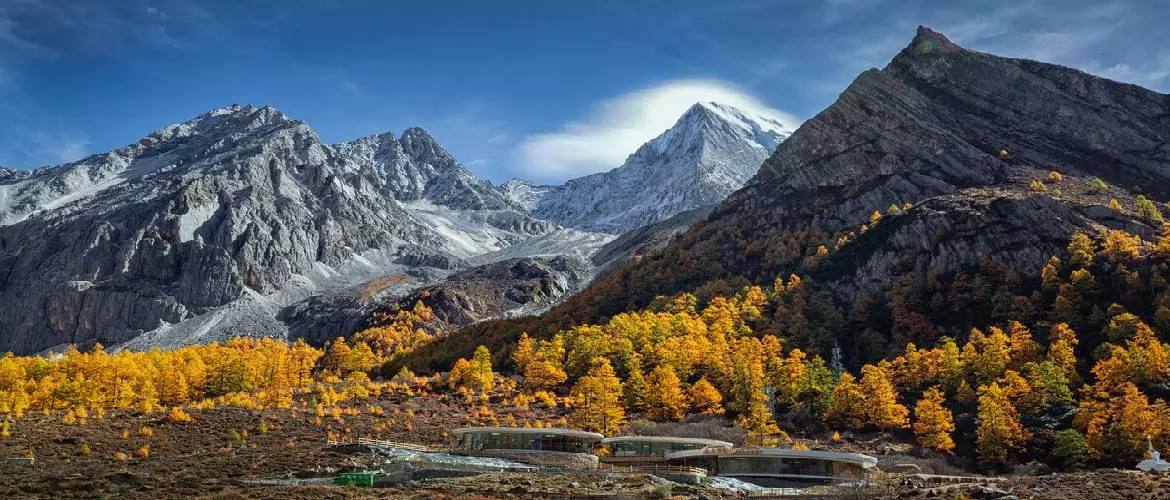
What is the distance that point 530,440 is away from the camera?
77.2 metres

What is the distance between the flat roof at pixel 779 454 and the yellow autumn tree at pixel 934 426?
20610mm

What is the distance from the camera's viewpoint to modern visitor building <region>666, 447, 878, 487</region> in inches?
2672

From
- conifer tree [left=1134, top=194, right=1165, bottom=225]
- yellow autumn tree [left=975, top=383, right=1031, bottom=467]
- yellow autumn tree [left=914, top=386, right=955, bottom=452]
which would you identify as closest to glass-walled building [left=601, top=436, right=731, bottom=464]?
yellow autumn tree [left=914, top=386, right=955, bottom=452]

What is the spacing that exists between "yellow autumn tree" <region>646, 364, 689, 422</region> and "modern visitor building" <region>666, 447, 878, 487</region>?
1305 inches

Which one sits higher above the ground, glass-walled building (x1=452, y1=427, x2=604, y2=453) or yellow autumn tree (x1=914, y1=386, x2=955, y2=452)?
yellow autumn tree (x1=914, y1=386, x2=955, y2=452)

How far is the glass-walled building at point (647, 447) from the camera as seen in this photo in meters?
74.0

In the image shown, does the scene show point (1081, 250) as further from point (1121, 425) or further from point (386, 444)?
point (386, 444)

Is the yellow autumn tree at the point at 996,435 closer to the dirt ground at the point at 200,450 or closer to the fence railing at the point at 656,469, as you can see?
the fence railing at the point at 656,469

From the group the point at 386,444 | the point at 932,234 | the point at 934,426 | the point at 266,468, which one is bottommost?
the point at 266,468

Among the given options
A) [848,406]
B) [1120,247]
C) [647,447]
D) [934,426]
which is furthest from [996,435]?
[1120,247]

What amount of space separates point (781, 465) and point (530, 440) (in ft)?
73.9

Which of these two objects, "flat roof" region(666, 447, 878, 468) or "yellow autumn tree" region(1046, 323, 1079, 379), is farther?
"yellow autumn tree" region(1046, 323, 1079, 379)

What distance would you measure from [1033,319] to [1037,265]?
717 inches

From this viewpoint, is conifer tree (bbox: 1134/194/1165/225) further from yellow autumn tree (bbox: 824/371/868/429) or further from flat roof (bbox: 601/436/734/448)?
flat roof (bbox: 601/436/734/448)
